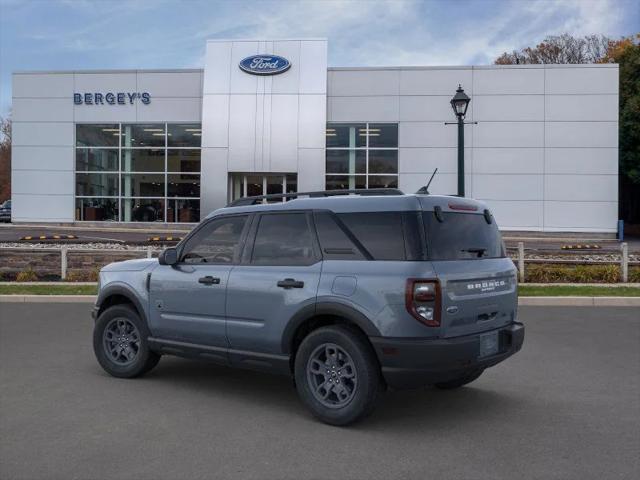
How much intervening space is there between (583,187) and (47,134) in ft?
86.5

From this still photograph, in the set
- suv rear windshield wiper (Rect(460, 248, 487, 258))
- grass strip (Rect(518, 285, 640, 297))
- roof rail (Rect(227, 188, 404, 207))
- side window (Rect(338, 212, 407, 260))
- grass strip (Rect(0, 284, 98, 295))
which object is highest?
roof rail (Rect(227, 188, 404, 207))

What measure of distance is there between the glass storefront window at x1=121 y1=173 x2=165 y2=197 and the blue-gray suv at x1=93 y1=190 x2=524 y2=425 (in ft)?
90.7

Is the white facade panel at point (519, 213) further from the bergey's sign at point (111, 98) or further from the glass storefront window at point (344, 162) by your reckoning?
the bergey's sign at point (111, 98)

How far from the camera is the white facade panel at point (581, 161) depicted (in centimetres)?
2970

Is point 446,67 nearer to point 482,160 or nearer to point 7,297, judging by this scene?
point 482,160

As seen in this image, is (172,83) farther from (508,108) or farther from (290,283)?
(290,283)

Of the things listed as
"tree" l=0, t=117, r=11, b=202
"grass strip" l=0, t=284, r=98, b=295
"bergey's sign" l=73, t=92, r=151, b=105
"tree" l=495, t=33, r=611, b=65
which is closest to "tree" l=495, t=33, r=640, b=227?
"tree" l=495, t=33, r=611, b=65

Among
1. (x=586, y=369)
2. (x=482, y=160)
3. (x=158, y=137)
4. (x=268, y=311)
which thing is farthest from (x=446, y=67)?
(x=268, y=311)

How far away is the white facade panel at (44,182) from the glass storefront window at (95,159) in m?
0.76

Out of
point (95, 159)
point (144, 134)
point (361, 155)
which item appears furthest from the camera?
point (95, 159)

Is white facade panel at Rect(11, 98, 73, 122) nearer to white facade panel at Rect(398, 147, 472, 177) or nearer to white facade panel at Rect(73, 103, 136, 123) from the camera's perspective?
white facade panel at Rect(73, 103, 136, 123)

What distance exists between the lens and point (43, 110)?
32844 millimetres

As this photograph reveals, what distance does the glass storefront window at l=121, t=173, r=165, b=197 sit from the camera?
32.9m

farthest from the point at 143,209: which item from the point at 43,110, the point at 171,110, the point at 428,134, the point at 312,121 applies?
the point at 428,134
